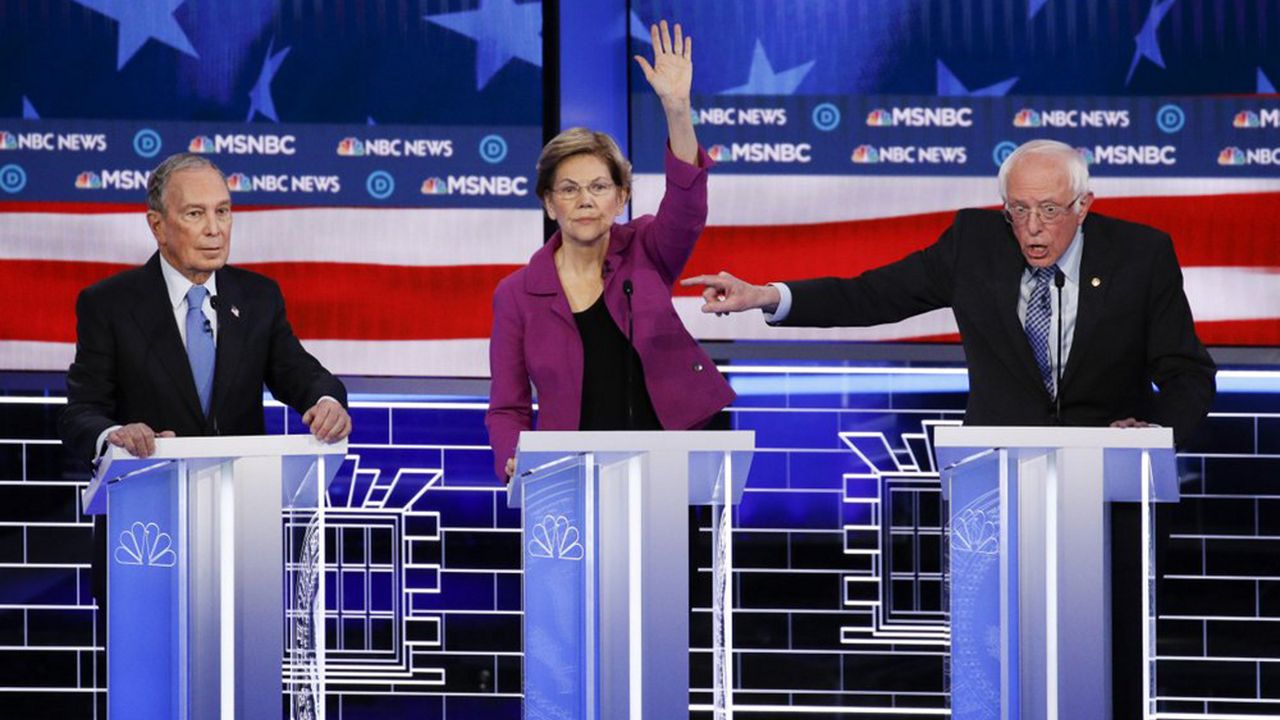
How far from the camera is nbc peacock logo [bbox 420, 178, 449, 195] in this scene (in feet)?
17.9

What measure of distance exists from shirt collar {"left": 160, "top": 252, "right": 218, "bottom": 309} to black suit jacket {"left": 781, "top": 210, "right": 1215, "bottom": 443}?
163 centimetres

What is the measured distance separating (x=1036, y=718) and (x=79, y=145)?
12.1ft

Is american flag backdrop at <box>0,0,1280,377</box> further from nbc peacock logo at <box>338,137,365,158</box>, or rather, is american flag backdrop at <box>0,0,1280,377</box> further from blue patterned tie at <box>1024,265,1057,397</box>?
blue patterned tie at <box>1024,265,1057,397</box>

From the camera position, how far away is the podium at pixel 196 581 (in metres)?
3.03

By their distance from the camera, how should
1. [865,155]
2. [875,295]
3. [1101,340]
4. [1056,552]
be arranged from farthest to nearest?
[865,155]
[875,295]
[1101,340]
[1056,552]

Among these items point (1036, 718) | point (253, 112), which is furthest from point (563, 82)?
point (1036, 718)

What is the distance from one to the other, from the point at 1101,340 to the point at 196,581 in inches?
73.3

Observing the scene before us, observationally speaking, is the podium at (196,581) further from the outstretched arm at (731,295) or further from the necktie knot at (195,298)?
the outstretched arm at (731,295)

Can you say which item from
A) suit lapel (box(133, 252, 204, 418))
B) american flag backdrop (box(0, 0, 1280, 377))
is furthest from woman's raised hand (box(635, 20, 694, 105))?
american flag backdrop (box(0, 0, 1280, 377))

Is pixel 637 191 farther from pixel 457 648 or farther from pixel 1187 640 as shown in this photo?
Result: pixel 1187 640

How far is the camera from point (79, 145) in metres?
5.47

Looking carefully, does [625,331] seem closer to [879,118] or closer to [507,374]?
[507,374]

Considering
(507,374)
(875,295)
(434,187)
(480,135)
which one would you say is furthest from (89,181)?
(875,295)

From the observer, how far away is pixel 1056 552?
9.73 ft
